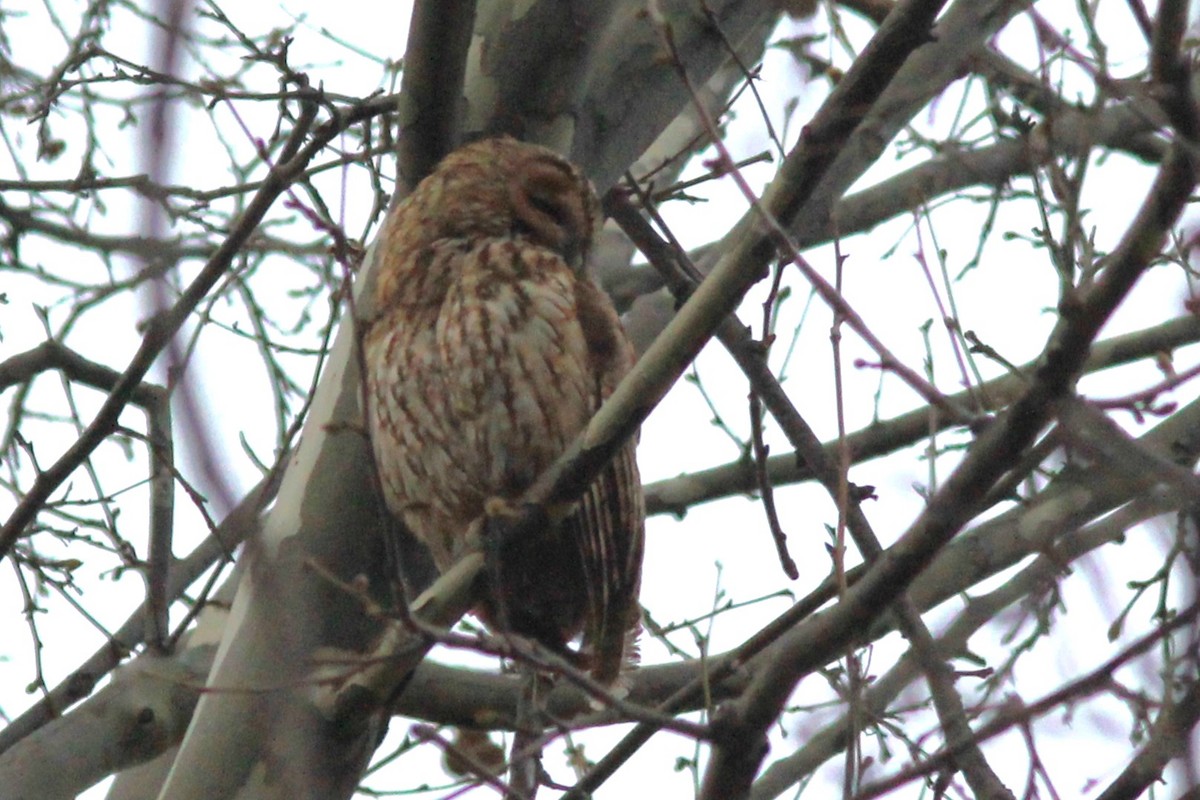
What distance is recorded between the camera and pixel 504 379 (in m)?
3.06

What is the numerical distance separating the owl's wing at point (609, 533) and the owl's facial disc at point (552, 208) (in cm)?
23

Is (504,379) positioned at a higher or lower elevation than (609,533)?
higher

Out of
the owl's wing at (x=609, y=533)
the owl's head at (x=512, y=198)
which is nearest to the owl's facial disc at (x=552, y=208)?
the owl's head at (x=512, y=198)

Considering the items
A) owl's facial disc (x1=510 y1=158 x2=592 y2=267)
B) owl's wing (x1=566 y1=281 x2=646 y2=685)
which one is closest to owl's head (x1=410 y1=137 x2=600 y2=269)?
owl's facial disc (x1=510 y1=158 x2=592 y2=267)

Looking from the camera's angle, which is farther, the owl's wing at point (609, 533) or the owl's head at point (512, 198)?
the owl's head at point (512, 198)

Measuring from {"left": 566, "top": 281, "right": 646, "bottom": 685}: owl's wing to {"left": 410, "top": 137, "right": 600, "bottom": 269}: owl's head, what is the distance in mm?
242

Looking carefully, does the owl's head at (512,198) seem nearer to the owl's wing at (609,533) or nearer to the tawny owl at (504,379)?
the tawny owl at (504,379)

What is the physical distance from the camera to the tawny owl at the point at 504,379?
3.08m

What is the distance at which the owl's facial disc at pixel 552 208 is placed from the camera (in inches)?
128

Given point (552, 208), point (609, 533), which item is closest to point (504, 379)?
point (609, 533)

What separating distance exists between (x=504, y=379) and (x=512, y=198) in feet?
1.56

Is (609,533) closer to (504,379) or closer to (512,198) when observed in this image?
(504,379)

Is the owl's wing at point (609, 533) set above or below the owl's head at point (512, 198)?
below

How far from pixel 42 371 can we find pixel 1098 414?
2.56 metres
